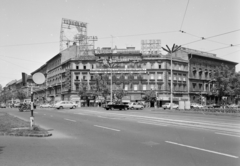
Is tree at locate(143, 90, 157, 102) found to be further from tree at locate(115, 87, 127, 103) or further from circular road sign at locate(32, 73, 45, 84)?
circular road sign at locate(32, 73, 45, 84)

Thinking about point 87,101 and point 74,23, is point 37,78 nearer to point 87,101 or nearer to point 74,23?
point 87,101

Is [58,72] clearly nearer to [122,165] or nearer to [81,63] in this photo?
[81,63]

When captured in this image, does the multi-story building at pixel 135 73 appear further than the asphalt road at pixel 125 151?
Yes

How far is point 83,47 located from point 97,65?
30.3 feet

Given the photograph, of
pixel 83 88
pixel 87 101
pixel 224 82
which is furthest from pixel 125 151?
pixel 87 101

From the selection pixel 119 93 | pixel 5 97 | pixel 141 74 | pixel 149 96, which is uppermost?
pixel 141 74

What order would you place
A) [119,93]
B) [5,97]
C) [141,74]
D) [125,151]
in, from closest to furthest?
[125,151] < [119,93] < [141,74] < [5,97]

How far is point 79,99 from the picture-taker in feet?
236

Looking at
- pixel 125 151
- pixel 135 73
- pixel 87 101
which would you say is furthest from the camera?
pixel 87 101

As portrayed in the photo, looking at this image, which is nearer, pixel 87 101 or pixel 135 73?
pixel 135 73

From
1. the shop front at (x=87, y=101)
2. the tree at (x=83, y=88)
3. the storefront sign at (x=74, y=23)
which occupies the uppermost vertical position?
the storefront sign at (x=74, y=23)

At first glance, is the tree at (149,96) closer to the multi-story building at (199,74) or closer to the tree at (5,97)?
the multi-story building at (199,74)

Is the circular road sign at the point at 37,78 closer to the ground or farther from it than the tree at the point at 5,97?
farther from it

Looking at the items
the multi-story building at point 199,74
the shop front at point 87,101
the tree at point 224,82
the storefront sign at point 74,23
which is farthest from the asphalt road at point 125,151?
the storefront sign at point 74,23
